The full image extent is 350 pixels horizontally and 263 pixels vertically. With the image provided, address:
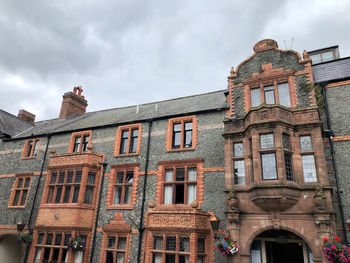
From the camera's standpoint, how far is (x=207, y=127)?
16297mm

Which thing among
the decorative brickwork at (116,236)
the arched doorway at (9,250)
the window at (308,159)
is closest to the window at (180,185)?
the decorative brickwork at (116,236)

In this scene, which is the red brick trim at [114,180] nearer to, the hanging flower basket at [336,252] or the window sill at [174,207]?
the window sill at [174,207]

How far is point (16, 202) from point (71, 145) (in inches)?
222

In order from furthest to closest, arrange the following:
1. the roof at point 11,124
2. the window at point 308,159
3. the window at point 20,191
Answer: the roof at point 11,124
the window at point 20,191
the window at point 308,159

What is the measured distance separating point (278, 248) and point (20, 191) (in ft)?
57.5

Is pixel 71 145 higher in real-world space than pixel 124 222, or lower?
higher

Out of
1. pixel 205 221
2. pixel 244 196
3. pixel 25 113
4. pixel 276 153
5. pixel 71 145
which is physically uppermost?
pixel 25 113

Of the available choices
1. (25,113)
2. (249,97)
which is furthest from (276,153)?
(25,113)

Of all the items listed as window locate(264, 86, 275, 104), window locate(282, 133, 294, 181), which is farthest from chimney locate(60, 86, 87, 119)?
window locate(282, 133, 294, 181)

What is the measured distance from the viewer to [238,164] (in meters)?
13.9

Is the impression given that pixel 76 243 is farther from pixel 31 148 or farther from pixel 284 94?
pixel 284 94

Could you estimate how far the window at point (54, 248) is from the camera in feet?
51.8

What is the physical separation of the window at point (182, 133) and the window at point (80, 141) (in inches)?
248

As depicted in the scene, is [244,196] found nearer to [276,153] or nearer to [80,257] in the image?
[276,153]
